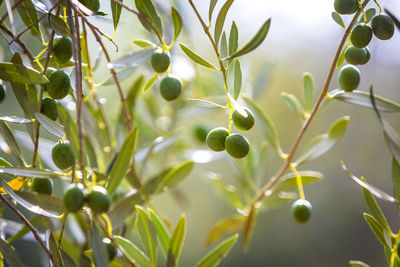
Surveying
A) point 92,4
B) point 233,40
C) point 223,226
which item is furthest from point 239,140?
point 223,226

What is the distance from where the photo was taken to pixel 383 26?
42 cm

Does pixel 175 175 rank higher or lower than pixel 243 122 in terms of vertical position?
lower

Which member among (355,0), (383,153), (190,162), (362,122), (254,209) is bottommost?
(383,153)

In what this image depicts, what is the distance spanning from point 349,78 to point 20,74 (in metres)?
0.35

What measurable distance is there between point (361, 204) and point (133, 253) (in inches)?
94.8

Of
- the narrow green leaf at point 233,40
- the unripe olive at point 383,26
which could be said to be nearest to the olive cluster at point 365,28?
the unripe olive at point 383,26

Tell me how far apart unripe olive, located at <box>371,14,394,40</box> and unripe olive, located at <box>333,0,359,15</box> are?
0.02 metres

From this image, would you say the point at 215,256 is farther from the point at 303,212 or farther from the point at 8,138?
the point at 8,138

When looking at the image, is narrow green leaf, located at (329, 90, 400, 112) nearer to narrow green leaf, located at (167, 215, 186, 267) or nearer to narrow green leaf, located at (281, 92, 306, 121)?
narrow green leaf, located at (281, 92, 306, 121)

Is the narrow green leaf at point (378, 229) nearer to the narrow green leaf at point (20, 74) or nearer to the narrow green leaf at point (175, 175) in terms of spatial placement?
the narrow green leaf at point (175, 175)

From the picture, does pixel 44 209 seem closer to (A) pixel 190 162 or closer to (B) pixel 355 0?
(A) pixel 190 162

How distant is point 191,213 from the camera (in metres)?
2.65

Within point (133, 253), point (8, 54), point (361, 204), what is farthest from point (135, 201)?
point (361, 204)

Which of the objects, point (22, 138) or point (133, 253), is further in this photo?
point (22, 138)
